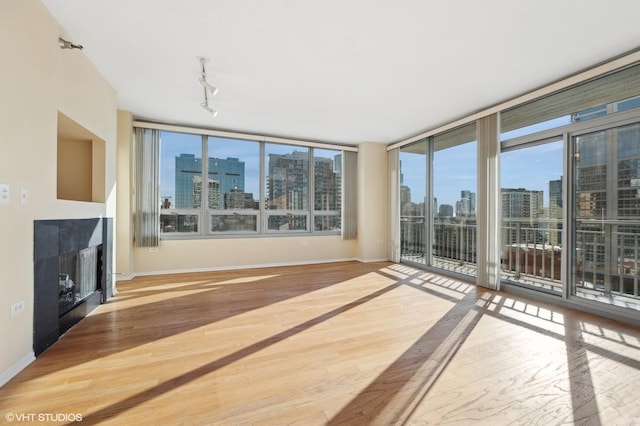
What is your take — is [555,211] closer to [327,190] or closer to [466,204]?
[466,204]

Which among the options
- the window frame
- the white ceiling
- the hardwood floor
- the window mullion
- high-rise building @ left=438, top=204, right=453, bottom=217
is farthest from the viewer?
the window mullion

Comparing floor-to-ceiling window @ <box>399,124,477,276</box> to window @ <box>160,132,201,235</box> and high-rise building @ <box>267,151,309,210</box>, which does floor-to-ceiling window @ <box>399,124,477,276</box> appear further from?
window @ <box>160,132,201,235</box>

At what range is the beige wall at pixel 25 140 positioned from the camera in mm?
1840

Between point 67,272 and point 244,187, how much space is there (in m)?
3.30

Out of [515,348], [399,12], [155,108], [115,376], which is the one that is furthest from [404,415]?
[155,108]

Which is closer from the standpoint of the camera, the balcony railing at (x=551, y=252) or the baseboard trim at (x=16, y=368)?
the baseboard trim at (x=16, y=368)

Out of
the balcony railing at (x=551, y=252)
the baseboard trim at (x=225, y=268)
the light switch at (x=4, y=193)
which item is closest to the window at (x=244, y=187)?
the baseboard trim at (x=225, y=268)

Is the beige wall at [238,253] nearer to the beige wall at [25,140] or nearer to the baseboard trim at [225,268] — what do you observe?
the baseboard trim at [225,268]

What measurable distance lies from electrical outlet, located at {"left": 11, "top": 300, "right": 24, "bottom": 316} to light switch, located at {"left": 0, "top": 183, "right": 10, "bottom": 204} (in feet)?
2.45

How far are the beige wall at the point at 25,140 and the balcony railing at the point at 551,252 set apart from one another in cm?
540

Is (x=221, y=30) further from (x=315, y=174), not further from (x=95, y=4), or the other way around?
(x=315, y=174)

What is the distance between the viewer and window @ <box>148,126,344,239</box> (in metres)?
5.18

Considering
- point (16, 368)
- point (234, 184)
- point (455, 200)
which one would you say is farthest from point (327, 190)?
point (16, 368)


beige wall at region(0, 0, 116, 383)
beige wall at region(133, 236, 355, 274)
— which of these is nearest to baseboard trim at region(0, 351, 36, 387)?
beige wall at region(0, 0, 116, 383)
